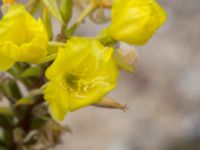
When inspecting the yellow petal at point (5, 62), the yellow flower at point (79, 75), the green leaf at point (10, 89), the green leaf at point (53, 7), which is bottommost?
the green leaf at point (10, 89)

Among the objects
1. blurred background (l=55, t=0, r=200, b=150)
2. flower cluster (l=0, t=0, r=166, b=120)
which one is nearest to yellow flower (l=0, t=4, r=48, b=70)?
flower cluster (l=0, t=0, r=166, b=120)

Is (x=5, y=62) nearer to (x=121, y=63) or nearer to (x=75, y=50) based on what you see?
(x=75, y=50)

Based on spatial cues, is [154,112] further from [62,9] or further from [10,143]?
[62,9]

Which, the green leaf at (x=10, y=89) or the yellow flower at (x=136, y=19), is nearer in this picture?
the yellow flower at (x=136, y=19)

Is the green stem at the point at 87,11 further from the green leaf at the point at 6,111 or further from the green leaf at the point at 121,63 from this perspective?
the green leaf at the point at 6,111

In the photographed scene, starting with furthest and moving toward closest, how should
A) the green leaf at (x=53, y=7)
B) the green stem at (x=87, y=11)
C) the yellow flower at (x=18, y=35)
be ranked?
the green stem at (x=87, y=11) < the green leaf at (x=53, y=7) < the yellow flower at (x=18, y=35)

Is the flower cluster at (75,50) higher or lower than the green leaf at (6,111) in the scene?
higher

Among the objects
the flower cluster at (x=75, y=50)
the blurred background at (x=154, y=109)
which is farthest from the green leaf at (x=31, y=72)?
the blurred background at (x=154, y=109)
